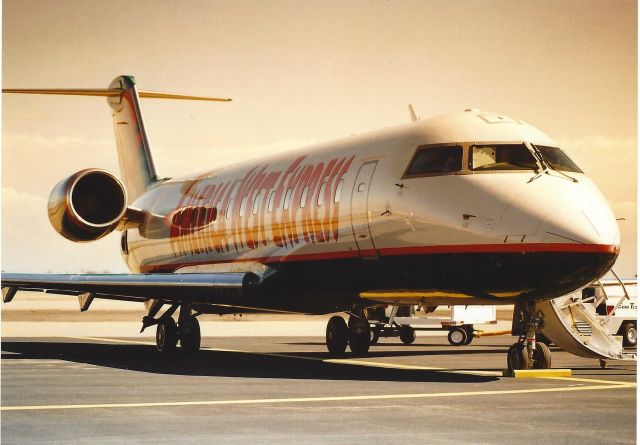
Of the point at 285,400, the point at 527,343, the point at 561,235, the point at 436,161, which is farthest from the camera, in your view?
the point at 527,343

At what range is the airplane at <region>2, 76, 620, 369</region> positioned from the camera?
14.8 meters

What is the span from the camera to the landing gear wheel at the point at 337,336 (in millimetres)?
23750

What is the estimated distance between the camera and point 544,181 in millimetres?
15227

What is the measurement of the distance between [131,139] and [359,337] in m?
10.6

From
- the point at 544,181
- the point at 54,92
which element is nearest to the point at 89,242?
the point at 54,92

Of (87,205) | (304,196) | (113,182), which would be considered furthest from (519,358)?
(87,205)

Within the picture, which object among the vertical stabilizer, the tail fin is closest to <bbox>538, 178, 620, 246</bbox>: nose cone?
the tail fin

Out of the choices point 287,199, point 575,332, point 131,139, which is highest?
point 131,139

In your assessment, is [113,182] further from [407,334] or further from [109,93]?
[407,334]

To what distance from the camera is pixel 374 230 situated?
1677cm

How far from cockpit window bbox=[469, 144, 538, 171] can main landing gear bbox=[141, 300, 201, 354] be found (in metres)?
8.66

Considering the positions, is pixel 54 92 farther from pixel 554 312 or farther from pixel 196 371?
pixel 554 312

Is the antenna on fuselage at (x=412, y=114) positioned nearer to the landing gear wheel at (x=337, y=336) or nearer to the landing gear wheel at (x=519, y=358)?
the landing gear wheel at (x=337, y=336)

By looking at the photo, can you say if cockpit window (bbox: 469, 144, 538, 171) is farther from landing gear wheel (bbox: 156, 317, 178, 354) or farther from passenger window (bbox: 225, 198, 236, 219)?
landing gear wheel (bbox: 156, 317, 178, 354)
